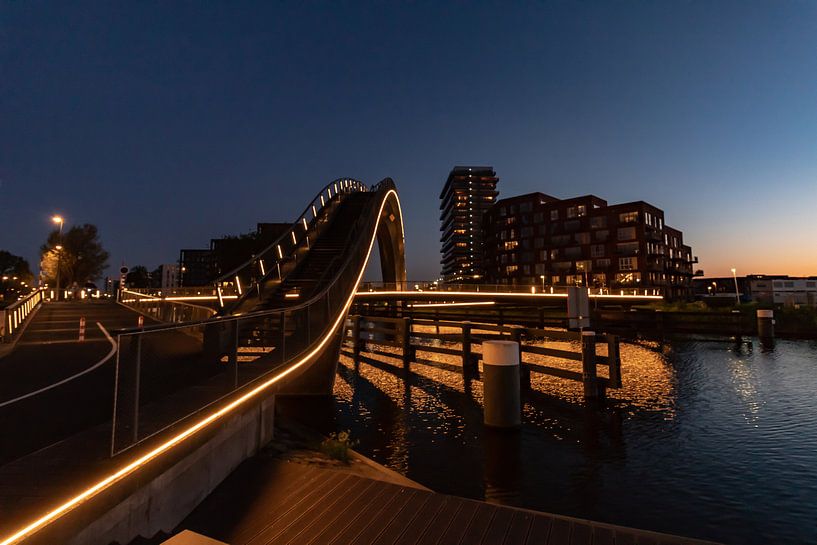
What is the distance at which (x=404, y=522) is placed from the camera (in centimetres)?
456

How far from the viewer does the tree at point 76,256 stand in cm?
6669

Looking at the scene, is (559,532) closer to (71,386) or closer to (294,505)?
(294,505)

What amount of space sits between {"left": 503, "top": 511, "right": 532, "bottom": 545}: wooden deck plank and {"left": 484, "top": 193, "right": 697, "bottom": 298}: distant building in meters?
75.0

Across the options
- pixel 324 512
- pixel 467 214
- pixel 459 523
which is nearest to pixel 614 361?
pixel 459 523

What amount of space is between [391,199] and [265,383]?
43.1 metres

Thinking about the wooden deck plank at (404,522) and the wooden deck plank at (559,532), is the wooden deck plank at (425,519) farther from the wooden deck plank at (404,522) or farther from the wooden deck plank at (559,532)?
the wooden deck plank at (559,532)

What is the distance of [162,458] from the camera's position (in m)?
4.21

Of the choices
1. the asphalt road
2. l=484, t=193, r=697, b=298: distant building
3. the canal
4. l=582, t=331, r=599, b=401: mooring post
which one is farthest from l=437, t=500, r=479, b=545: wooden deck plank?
l=484, t=193, r=697, b=298: distant building

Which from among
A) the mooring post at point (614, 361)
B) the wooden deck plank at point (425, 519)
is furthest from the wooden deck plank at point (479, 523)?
the mooring post at point (614, 361)

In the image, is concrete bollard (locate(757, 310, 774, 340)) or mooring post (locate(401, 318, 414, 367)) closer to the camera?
mooring post (locate(401, 318, 414, 367))

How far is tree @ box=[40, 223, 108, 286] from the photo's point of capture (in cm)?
6669

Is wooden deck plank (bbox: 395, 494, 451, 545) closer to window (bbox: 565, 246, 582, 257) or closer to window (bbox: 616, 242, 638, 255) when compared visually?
window (bbox: 616, 242, 638, 255)

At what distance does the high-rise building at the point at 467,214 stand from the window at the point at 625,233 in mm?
80983

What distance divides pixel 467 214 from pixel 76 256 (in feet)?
427
